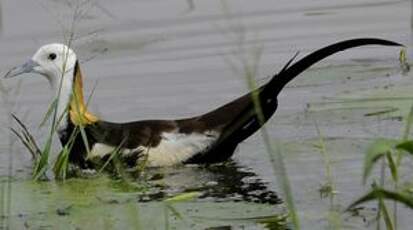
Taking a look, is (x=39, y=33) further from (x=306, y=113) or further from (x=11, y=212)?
(x=11, y=212)

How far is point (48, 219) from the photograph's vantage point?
232 inches

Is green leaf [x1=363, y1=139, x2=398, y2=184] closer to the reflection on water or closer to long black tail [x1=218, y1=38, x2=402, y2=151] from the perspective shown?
the reflection on water

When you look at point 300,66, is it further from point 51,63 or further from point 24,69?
point 24,69

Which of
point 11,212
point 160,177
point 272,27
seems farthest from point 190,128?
point 272,27

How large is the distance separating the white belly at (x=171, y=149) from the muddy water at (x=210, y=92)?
78 mm

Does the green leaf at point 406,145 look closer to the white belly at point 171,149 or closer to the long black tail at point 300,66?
the long black tail at point 300,66

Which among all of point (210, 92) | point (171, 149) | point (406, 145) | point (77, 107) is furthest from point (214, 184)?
point (406, 145)

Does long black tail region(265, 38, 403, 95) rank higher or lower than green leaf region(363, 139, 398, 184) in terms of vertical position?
higher

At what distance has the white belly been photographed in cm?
746

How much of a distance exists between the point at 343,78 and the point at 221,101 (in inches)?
34.7

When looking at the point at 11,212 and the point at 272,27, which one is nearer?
the point at 11,212

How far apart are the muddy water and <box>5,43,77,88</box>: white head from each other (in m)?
0.46

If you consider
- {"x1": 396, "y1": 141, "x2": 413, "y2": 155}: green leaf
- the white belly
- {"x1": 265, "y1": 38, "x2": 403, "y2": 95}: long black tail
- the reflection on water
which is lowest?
the reflection on water

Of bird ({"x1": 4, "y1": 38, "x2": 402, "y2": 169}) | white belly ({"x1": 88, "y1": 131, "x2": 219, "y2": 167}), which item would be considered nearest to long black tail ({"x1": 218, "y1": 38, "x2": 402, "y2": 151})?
bird ({"x1": 4, "y1": 38, "x2": 402, "y2": 169})
